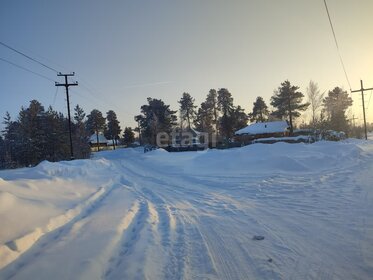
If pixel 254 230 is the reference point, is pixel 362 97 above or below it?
above

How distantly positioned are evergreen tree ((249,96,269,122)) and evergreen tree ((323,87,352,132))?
625 inches

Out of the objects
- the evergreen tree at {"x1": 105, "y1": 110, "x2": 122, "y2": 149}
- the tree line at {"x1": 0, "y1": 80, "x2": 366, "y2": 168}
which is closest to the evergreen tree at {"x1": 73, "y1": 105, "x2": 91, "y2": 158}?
the tree line at {"x1": 0, "y1": 80, "x2": 366, "y2": 168}

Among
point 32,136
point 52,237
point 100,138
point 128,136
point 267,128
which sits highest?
point 100,138

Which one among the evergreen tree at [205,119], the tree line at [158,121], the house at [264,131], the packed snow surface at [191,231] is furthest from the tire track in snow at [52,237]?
the evergreen tree at [205,119]

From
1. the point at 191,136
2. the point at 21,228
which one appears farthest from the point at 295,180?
the point at 191,136

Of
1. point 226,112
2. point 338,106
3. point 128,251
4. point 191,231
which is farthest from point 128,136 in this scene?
point 128,251

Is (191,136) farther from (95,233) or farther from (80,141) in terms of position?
(95,233)

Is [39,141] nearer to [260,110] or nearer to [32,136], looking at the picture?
[32,136]

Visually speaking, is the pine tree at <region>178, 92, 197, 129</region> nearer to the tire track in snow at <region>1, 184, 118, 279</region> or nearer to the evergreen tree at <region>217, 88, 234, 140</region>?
the evergreen tree at <region>217, 88, 234, 140</region>

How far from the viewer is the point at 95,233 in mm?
7137

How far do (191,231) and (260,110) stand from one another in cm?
8559

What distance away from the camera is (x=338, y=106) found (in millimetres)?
71250

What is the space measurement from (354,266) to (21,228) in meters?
6.39

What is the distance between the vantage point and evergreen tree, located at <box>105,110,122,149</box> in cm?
9331
